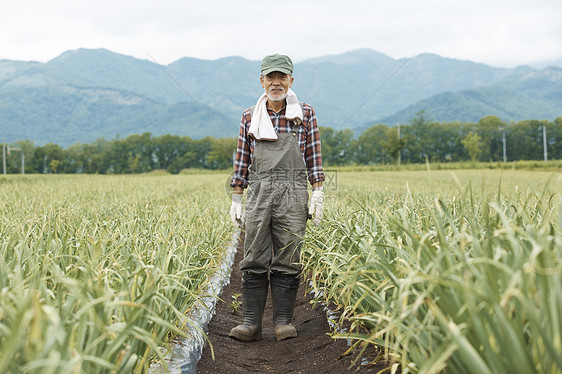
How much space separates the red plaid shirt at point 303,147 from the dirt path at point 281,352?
1.19 meters

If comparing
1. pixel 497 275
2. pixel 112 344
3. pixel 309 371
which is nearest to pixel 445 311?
pixel 497 275

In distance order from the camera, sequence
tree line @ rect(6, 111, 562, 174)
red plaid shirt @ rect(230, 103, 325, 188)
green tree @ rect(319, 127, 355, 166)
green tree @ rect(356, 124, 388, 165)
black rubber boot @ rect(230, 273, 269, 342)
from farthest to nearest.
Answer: green tree @ rect(356, 124, 388, 165), green tree @ rect(319, 127, 355, 166), tree line @ rect(6, 111, 562, 174), red plaid shirt @ rect(230, 103, 325, 188), black rubber boot @ rect(230, 273, 269, 342)

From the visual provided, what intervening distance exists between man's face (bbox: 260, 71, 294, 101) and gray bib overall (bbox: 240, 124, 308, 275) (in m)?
0.29

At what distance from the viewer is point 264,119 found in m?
3.78

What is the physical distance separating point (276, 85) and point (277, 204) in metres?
0.94

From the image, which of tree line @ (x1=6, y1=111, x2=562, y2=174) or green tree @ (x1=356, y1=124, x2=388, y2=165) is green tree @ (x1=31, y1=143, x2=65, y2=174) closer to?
tree line @ (x1=6, y1=111, x2=562, y2=174)

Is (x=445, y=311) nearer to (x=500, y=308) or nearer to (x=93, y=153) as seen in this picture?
(x=500, y=308)

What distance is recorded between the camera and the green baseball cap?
12.1 ft

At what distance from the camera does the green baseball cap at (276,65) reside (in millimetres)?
3703

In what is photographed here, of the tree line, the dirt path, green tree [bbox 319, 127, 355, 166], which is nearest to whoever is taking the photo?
the dirt path

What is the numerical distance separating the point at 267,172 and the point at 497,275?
2.26 metres

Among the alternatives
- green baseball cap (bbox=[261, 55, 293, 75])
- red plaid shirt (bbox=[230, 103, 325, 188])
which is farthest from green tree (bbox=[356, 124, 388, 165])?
green baseball cap (bbox=[261, 55, 293, 75])

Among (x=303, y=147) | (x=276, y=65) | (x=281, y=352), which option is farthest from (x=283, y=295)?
(x=276, y=65)

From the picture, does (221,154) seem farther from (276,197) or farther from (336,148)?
(276,197)
